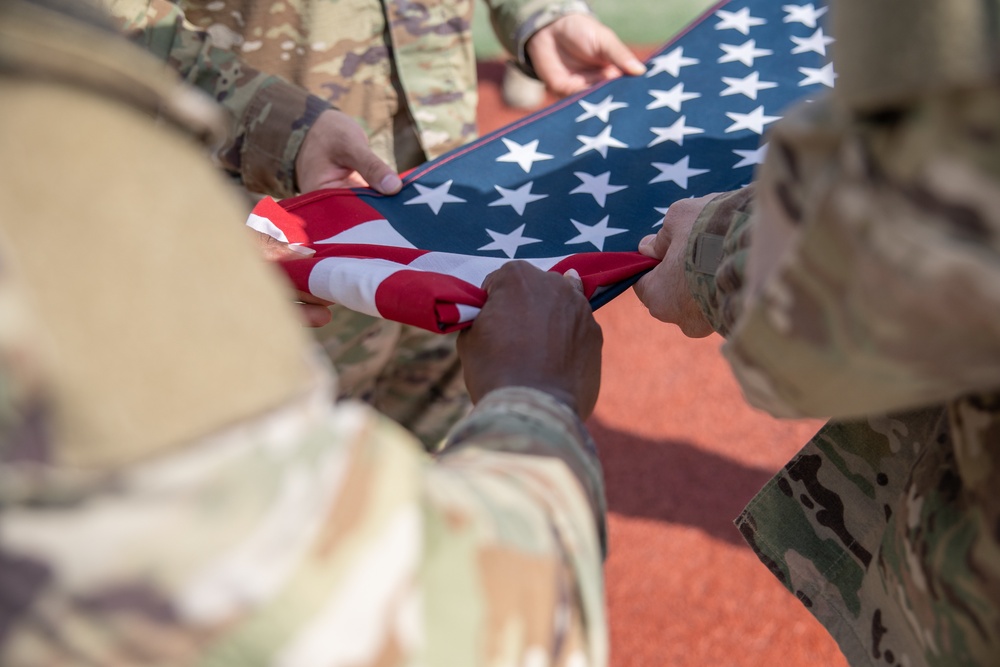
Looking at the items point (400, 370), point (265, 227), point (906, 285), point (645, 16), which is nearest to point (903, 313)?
point (906, 285)

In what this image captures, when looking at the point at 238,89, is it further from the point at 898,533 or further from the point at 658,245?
the point at 898,533

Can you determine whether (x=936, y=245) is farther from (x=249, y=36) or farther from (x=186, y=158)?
(x=249, y=36)

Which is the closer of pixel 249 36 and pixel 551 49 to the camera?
pixel 249 36

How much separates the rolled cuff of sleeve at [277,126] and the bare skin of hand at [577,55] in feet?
2.17

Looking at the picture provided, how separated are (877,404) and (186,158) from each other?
1.88 ft

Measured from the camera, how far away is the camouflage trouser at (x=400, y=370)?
175cm

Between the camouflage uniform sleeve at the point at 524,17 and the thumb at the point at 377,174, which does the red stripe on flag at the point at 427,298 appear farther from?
the camouflage uniform sleeve at the point at 524,17

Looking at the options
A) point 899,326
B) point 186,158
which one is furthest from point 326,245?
point 899,326

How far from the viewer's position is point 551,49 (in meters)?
2.08

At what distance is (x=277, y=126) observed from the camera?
5.61ft

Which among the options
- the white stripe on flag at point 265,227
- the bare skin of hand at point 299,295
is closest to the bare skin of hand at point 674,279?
the bare skin of hand at point 299,295

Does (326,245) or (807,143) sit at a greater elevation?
(807,143)

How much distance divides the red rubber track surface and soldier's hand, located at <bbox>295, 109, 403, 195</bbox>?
51.5 inches

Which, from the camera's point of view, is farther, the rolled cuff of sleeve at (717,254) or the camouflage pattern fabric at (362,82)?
the camouflage pattern fabric at (362,82)
